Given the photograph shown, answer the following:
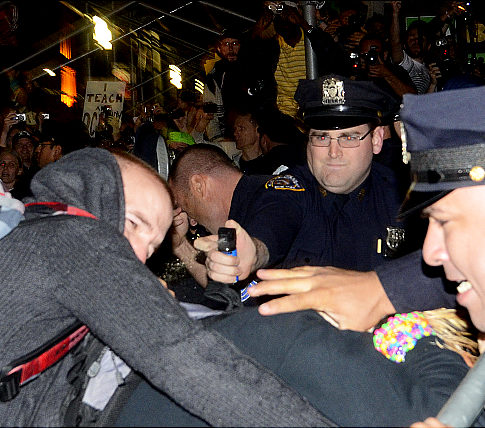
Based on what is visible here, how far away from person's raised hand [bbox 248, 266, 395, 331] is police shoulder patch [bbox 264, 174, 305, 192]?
41.0 inches

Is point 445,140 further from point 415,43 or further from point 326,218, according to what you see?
point 415,43

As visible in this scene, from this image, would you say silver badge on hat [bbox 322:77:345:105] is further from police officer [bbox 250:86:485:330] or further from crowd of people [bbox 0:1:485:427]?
police officer [bbox 250:86:485:330]

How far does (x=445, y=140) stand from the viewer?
1458 millimetres

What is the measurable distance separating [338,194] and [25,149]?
4.85 meters

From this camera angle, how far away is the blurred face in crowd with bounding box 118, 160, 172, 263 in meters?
1.68

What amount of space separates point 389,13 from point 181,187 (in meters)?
3.79

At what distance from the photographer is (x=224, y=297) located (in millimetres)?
1795

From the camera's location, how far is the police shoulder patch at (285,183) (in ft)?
9.85

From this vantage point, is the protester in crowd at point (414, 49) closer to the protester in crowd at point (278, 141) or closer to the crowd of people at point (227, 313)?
the protester in crowd at point (278, 141)

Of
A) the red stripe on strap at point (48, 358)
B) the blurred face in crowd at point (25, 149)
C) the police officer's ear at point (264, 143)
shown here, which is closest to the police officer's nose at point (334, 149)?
the red stripe on strap at point (48, 358)

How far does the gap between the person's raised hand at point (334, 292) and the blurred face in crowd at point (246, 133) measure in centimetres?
351

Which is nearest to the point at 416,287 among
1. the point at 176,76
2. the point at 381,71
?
the point at 381,71

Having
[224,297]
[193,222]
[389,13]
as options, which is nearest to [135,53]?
[389,13]

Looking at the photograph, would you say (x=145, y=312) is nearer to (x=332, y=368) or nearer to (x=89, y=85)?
(x=332, y=368)
